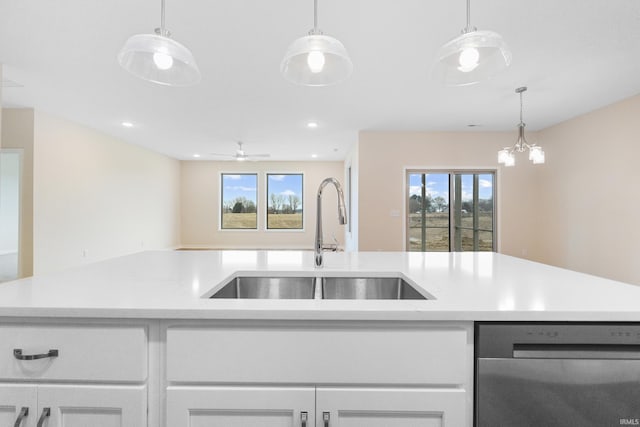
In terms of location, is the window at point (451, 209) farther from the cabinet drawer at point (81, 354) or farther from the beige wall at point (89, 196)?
the beige wall at point (89, 196)

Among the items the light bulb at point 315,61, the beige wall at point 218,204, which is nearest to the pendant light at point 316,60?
the light bulb at point 315,61

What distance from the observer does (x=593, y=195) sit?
15.1 ft

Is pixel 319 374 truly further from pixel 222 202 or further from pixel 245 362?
pixel 222 202

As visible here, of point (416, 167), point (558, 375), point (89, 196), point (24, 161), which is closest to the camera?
point (558, 375)

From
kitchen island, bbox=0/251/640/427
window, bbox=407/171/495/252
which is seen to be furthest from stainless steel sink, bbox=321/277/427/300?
window, bbox=407/171/495/252

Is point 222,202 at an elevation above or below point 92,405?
above

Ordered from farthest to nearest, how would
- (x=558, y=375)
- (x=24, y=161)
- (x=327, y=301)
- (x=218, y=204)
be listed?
1. (x=218, y=204)
2. (x=24, y=161)
3. (x=327, y=301)
4. (x=558, y=375)

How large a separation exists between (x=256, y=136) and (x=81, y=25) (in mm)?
3832

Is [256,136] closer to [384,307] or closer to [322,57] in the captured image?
[322,57]

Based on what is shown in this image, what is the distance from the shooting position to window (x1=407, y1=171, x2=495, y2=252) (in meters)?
5.85

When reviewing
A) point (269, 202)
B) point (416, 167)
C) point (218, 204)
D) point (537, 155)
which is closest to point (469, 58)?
point (537, 155)

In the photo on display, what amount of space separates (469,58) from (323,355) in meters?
1.20

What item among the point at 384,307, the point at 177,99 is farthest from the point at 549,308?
the point at 177,99

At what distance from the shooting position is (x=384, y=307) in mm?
843
